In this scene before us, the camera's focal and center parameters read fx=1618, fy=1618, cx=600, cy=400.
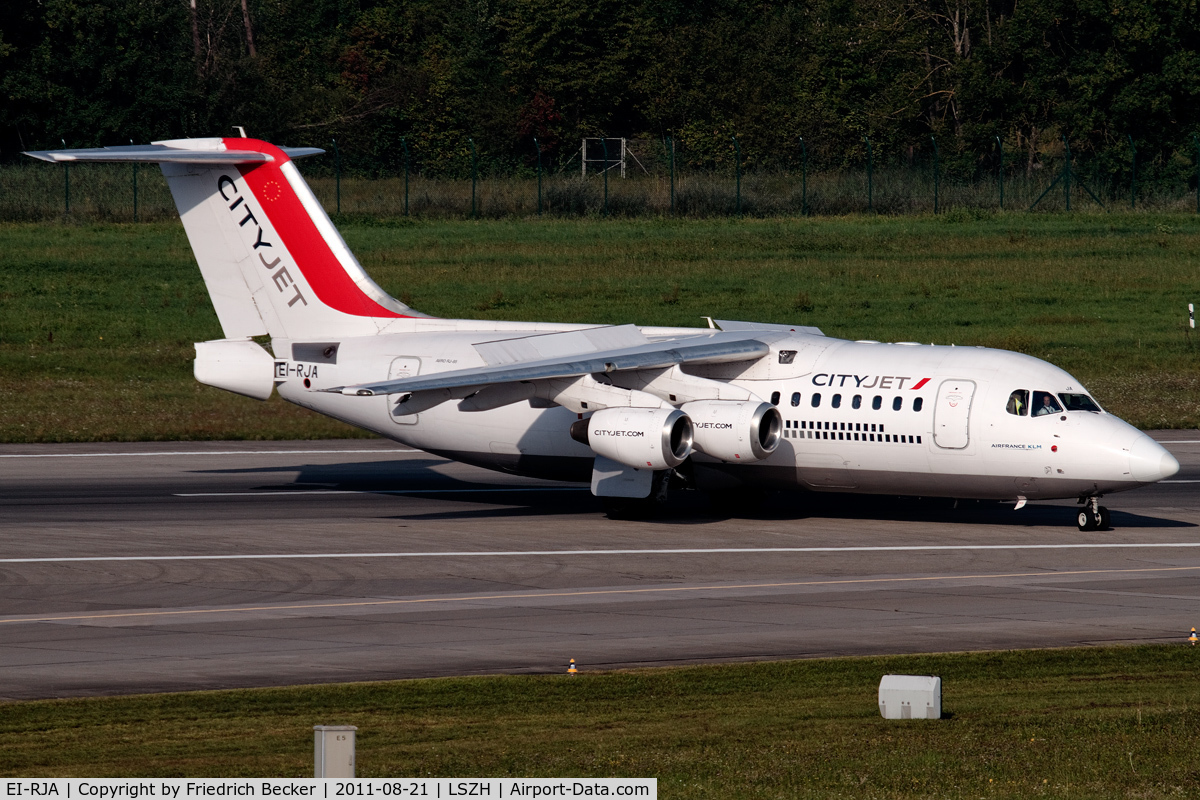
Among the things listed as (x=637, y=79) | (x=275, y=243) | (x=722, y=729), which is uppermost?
(x=637, y=79)

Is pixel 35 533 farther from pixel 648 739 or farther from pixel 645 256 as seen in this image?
pixel 645 256

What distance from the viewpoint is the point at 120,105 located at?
257 ft

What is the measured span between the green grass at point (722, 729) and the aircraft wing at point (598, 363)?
897 centimetres

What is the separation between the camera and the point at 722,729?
14578 millimetres

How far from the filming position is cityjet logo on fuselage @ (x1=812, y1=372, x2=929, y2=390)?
2666 cm

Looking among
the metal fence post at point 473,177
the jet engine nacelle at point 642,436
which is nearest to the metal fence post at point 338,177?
the metal fence post at point 473,177

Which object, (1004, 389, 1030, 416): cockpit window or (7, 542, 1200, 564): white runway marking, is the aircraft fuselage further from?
(7, 542, 1200, 564): white runway marking

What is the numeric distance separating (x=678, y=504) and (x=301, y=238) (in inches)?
347

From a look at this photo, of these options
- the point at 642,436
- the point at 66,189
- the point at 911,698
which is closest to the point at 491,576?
the point at 642,436

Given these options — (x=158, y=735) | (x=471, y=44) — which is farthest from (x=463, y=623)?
(x=471, y=44)

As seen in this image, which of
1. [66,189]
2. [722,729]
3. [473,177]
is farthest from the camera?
[473,177]

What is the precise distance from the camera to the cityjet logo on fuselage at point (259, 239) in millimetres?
30859

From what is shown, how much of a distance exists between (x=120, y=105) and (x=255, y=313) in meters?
51.6

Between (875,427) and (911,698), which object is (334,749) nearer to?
(911,698)
